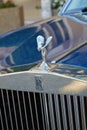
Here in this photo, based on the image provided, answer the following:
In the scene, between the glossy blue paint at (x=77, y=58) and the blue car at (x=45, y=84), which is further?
the glossy blue paint at (x=77, y=58)

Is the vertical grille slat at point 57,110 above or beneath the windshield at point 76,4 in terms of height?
beneath

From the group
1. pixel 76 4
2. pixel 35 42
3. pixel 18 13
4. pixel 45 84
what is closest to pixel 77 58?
pixel 45 84

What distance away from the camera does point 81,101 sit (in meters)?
1.88

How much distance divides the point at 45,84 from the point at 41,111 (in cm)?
17

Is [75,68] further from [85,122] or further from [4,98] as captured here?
[4,98]

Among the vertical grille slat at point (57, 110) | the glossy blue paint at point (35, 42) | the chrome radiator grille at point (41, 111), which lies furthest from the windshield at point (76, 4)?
the vertical grille slat at point (57, 110)

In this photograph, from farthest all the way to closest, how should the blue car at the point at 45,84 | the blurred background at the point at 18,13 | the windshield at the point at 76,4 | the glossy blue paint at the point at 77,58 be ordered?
the blurred background at the point at 18,13 → the windshield at the point at 76,4 → the glossy blue paint at the point at 77,58 → the blue car at the point at 45,84

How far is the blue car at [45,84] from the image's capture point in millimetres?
1909

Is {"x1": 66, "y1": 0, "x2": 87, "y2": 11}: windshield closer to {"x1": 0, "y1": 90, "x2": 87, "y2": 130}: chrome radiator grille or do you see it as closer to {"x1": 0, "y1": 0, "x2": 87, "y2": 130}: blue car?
{"x1": 0, "y1": 0, "x2": 87, "y2": 130}: blue car

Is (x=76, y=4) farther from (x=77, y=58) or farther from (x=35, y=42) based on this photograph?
(x=77, y=58)

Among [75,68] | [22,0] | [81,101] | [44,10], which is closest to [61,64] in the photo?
[75,68]

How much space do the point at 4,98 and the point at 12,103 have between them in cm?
6

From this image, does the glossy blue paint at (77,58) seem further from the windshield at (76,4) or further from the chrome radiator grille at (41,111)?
the windshield at (76,4)

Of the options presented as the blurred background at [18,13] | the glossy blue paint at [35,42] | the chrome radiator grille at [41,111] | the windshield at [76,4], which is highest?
the windshield at [76,4]
